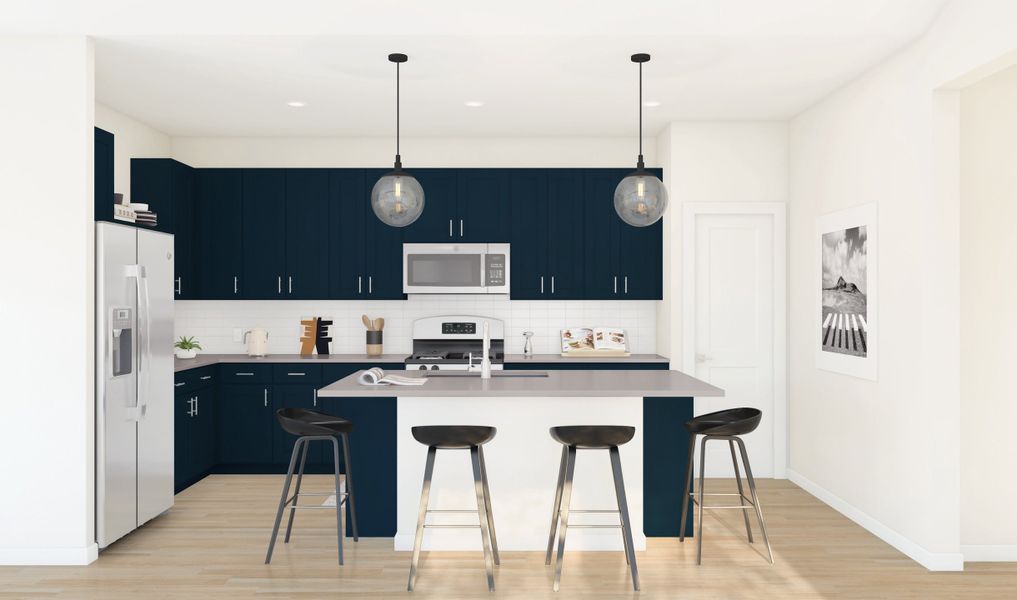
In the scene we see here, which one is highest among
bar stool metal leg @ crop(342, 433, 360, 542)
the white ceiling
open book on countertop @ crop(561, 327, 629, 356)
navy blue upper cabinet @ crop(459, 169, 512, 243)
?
the white ceiling

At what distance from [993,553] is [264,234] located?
217 inches

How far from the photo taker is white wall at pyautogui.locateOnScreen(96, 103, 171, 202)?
5.30 m

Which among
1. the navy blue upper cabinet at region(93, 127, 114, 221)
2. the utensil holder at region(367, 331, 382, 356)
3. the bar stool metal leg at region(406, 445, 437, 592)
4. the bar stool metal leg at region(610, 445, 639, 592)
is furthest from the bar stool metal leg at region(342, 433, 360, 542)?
the utensil holder at region(367, 331, 382, 356)

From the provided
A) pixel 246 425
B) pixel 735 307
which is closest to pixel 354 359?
pixel 246 425

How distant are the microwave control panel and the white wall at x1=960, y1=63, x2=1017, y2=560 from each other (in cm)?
332

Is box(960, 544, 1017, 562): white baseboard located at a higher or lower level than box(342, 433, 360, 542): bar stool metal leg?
lower

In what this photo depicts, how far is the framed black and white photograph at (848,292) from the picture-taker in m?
4.37

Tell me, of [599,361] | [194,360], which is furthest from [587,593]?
[194,360]

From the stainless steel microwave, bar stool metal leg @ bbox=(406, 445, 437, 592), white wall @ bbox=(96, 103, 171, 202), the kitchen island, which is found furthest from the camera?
the stainless steel microwave

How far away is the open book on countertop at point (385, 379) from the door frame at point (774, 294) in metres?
2.50

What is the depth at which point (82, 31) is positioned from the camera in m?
3.80

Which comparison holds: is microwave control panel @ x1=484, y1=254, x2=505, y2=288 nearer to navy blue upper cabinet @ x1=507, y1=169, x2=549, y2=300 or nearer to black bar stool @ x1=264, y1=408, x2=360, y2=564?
navy blue upper cabinet @ x1=507, y1=169, x2=549, y2=300

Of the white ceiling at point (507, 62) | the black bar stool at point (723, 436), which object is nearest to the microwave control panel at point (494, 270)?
the white ceiling at point (507, 62)

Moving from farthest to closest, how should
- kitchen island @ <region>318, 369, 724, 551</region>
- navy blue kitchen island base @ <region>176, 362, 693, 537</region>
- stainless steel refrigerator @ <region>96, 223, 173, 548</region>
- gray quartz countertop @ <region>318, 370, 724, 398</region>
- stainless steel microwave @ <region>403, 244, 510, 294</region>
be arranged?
stainless steel microwave @ <region>403, 244, 510, 294</region> < navy blue kitchen island base @ <region>176, 362, 693, 537</region> < kitchen island @ <region>318, 369, 724, 551</region> < stainless steel refrigerator @ <region>96, 223, 173, 548</region> < gray quartz countertop @ <region>318, 370, 724, 398</region>
